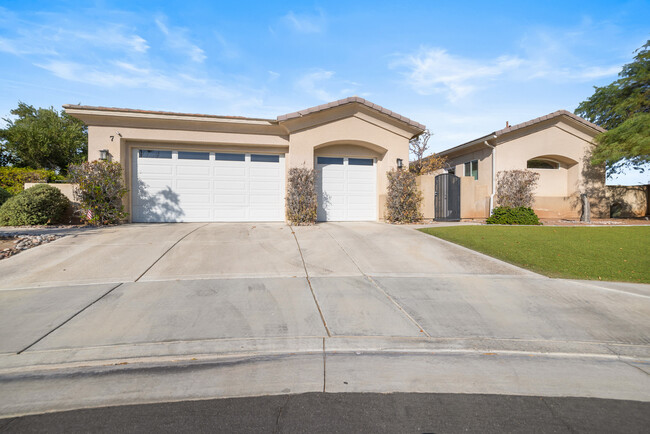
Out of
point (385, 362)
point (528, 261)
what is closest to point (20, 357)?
point (385, 362)

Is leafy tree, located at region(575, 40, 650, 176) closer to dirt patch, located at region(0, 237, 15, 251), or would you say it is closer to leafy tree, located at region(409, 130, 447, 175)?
leafy tree, located at region(409, 130, 447, 175)

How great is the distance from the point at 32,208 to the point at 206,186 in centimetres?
523

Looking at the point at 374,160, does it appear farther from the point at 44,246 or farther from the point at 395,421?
the point at 395,421

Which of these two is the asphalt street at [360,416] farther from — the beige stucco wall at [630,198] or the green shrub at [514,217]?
the beige stucco wall at [630,198]

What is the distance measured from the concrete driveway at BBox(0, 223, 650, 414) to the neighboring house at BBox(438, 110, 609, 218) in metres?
9.25

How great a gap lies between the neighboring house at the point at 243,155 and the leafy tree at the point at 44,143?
1509 cm

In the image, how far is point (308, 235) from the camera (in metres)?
9.80

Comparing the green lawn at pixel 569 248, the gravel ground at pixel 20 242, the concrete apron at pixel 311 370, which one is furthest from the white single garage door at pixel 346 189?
the concrete apron at pixel 311 370

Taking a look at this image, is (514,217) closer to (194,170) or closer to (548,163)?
(548,163)

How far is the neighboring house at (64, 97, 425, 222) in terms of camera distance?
1194 cm

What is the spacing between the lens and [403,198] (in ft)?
40.3

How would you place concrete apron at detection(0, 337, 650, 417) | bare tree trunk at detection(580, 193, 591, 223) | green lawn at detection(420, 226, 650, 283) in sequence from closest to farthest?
concrete apron at detection(0, 337, 650, 417)
green lawn at detection(420, 226, 650, 283)
bare tree trunk at detection(580, 193, 591, 223)

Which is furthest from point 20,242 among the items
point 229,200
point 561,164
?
point 561,164

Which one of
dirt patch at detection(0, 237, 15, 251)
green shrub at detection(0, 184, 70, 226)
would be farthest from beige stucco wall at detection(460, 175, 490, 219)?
green shrub at detection(0, 184, 70, 226)
